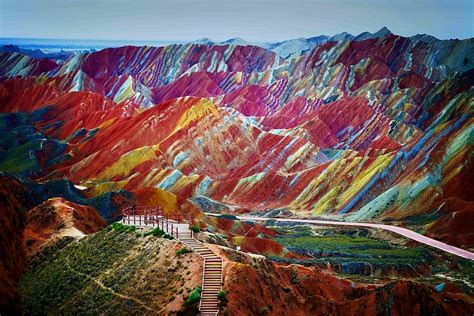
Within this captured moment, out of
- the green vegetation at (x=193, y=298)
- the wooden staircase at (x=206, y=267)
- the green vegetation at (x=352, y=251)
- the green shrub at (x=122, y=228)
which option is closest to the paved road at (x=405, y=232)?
the green vegetation at (x=352, y=251)

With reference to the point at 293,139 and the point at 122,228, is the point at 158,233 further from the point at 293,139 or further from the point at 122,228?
the point at 293,139

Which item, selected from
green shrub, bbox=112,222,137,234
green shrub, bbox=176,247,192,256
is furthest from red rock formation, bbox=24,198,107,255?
green shrub, bbox=176,247,192,256

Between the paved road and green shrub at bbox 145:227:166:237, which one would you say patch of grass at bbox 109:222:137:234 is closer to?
green shrub at bbox 145:227:166:237

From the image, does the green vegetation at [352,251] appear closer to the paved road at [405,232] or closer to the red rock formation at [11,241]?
the paved road at [405,232]

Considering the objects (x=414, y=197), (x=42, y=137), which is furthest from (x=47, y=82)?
(x=414, y=197)

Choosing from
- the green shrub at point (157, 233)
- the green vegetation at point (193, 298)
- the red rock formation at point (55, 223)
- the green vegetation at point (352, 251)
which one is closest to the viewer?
the green vegetation at point (193, 298)

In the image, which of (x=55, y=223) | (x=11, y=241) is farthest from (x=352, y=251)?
(x=11, y=241)
